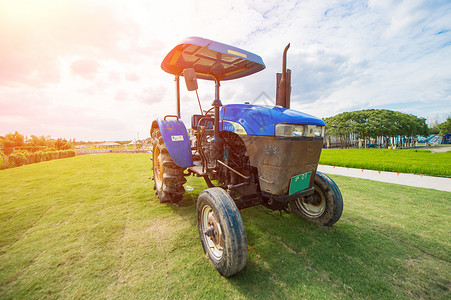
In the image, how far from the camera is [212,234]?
2.04m

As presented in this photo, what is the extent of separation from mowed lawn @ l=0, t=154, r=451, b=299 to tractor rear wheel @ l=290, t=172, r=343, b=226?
149 millimetres

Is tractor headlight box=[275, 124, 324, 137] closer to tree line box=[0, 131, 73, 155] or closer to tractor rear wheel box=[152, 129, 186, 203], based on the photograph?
tractor rear wheel box=[152, 129, 186, 203]

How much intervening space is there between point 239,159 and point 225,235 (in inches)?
44.3

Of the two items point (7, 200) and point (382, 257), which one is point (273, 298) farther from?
point (7, 200)

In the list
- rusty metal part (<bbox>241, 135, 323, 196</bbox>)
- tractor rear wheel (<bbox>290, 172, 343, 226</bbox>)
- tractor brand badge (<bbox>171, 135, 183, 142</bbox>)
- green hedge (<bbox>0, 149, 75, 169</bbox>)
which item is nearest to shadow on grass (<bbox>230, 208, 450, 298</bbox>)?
tractor rear wheel (<bbox>290, 172, 343, 226</bbox>)

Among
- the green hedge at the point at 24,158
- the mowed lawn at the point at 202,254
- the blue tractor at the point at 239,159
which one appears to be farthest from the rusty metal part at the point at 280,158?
the green hedge at the point at 24,158

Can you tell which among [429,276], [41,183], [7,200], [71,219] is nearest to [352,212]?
[429,276]

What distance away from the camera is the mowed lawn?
1.73 meters

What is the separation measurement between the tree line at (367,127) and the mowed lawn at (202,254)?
38.2 m

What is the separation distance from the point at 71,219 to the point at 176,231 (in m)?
1.83

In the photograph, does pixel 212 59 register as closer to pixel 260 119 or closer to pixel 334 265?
pixel 260 119

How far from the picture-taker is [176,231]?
106 inches

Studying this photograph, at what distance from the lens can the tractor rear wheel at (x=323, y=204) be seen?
8.75 feet

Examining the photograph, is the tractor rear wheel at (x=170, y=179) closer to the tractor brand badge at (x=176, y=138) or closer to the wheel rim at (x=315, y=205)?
the tractor brand badge at (x=176, y=138)
